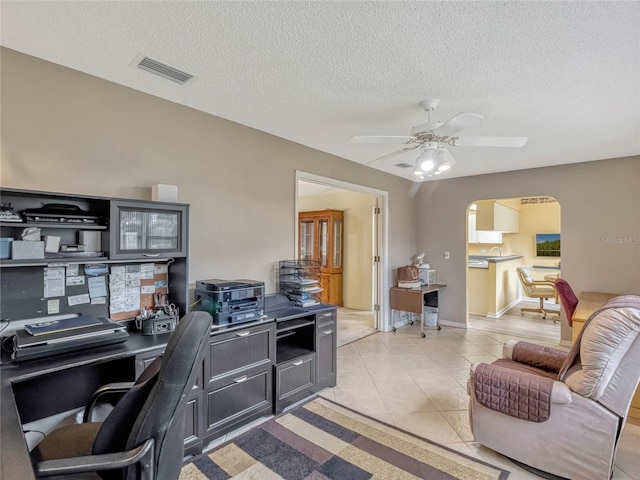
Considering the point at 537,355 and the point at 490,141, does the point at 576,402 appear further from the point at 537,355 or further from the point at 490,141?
the point at 490,141

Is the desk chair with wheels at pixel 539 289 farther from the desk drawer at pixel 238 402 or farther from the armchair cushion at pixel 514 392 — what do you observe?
the desk drawer at pixel 238 402

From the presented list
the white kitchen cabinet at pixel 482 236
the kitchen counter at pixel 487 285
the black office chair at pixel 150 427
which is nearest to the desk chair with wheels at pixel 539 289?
the kitchen counter at pixel 487 285

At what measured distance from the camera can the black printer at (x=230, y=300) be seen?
2.44 metres

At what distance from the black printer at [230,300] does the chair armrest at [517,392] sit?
166 cm

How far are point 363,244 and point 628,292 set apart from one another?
13.2ft

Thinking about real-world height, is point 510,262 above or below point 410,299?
above

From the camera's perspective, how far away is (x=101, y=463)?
1.08 meters

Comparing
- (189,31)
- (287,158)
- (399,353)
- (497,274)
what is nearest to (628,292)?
(497,274)

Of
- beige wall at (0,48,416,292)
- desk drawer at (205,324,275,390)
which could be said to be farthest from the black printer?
beige wall at (0,48,416,292)

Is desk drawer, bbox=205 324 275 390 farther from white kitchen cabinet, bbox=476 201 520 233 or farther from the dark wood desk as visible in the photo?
white kitchen cabinet, bbox=476 201 520 233

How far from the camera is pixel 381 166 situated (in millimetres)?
4852

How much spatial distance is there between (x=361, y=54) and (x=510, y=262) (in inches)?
256

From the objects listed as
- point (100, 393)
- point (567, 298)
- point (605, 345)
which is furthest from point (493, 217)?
point (100, 393)

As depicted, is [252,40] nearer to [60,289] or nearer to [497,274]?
[60,289]
